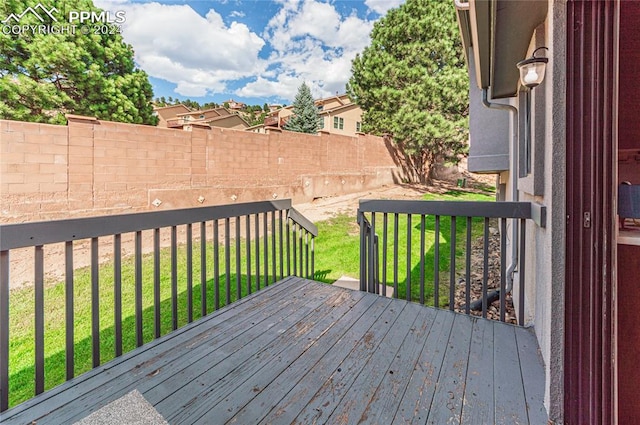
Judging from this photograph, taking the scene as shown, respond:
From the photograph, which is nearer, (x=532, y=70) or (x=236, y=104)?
(x=532, y=70)

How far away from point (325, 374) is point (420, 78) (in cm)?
1354

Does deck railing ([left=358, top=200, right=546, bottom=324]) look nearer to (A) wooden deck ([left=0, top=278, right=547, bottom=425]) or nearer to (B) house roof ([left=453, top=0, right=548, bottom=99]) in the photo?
(A) wooden deck ([left=0, top=278, right=547, bottom=425])

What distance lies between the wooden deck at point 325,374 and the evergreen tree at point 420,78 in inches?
476

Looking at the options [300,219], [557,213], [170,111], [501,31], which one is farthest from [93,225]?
[170,111]

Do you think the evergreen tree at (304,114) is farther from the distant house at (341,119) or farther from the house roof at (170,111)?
the house roof at (170,111)

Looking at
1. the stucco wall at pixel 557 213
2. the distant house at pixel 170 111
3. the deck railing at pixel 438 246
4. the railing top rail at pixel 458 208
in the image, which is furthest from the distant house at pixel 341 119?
the stucco wall at pixel 557 213

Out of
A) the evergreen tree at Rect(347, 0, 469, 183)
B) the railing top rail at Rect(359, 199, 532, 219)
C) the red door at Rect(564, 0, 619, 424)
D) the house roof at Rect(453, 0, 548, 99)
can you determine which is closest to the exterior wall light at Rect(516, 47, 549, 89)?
the house roof at Rect(453, 0, 548, 99)

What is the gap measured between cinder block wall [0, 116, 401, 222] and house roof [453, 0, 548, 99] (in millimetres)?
6767

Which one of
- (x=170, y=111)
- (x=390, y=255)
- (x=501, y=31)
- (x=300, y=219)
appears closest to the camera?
(x=501, y=31)

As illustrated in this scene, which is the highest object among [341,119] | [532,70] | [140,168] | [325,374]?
[341,119]

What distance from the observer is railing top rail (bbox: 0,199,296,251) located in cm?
149

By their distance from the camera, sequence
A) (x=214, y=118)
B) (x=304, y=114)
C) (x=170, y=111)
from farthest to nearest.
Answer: (x=170, y=111) < (x=214, y=118) < (x=304, y=114)

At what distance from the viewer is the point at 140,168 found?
721 cm

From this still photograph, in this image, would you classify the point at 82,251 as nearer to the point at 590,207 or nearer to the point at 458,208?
the point at 458,208
